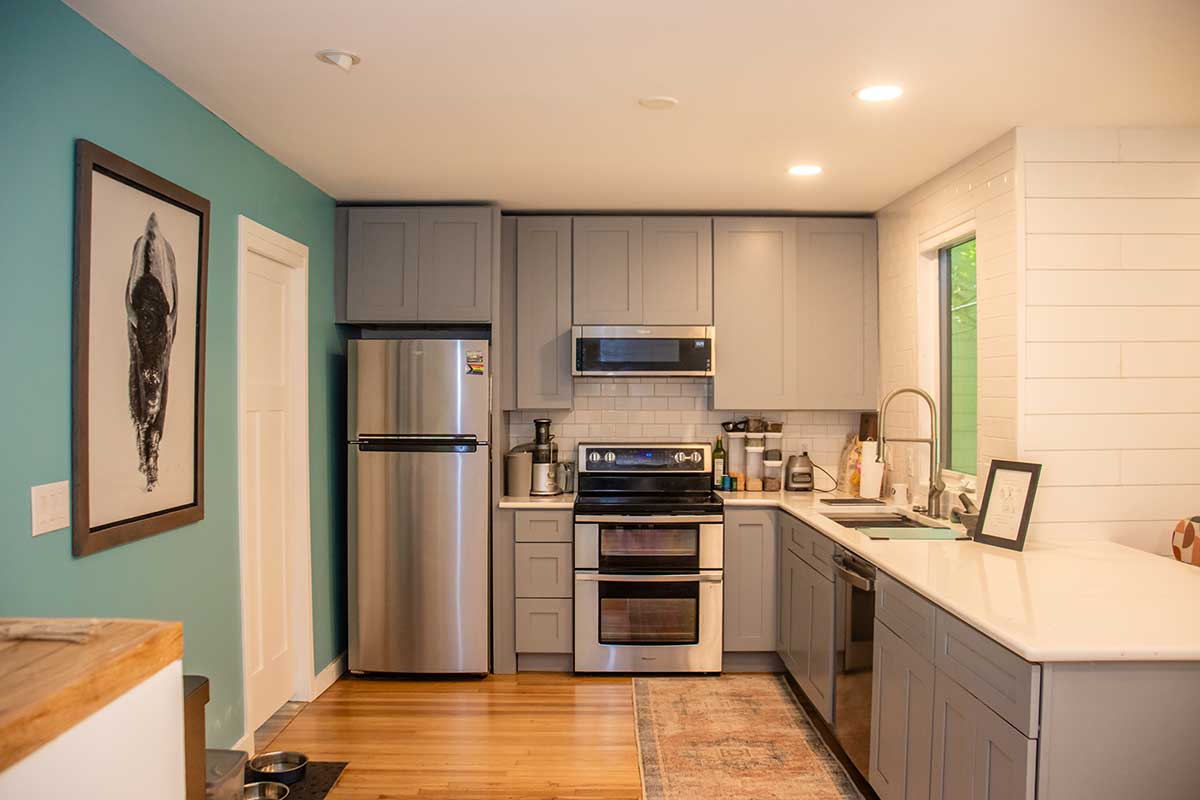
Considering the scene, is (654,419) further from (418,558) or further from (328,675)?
(328,675)

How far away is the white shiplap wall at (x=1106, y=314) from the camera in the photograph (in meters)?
2.99

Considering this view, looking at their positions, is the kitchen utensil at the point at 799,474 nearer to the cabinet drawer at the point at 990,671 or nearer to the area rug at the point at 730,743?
the area rug at the point at 730,743

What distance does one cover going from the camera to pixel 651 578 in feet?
13.7

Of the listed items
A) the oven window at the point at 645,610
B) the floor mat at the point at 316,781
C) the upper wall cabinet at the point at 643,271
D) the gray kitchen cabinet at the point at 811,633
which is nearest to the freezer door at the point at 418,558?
the oven window at the point at 645,610

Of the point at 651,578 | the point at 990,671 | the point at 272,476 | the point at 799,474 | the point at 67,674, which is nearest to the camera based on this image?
the point at 67,674

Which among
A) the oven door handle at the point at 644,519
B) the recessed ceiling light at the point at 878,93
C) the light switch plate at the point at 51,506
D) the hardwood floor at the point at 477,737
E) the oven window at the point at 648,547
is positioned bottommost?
the hardwood floor at the point at 477,737

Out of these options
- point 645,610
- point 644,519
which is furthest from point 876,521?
point 645,610

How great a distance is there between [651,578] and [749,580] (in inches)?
20.4

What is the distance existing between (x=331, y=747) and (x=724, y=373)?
2.65 meters

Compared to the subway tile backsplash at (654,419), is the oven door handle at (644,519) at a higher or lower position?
lower

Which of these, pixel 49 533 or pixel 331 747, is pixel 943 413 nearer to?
pixel 331 747

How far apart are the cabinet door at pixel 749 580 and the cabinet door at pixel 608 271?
1223 millimetres

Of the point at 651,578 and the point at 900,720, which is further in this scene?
the point at 651,578

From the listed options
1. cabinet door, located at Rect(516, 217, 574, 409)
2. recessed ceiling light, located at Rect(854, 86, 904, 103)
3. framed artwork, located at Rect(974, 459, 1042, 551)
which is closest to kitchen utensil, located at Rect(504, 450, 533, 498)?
cabinet door, located at Rect(516, 217, 574, 409)
